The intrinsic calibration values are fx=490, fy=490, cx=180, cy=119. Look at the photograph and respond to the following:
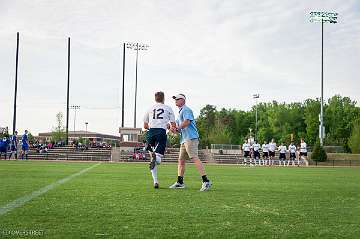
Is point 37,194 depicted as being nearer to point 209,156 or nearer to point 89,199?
point 89,199

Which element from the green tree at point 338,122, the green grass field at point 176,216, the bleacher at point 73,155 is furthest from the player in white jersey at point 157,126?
the green tree at point 338,122

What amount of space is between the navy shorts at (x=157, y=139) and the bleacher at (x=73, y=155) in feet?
129

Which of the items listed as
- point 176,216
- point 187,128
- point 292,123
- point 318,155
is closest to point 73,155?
point 318,155

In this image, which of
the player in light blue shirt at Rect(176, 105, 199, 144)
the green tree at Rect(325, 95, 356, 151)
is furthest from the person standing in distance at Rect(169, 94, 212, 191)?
the green tree at Rect(325, 95, 356, 151)

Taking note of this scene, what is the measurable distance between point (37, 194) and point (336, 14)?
5371 cm

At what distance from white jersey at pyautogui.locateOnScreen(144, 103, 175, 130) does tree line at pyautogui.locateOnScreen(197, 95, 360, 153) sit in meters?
68.5

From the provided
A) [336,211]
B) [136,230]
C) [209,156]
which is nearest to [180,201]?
[336,211]

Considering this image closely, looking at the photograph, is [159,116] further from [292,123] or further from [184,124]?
[292,123]

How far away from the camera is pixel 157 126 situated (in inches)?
408

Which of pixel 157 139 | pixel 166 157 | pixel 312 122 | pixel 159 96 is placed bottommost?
pixel 166 157

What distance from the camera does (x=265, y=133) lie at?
10675 centimetres

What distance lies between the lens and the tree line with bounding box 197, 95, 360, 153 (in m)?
92.8

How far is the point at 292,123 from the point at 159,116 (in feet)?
322

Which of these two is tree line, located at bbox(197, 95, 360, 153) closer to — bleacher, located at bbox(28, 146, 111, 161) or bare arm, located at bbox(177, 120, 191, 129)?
bleacher, located at bbox(28, 146, 111, 161)
